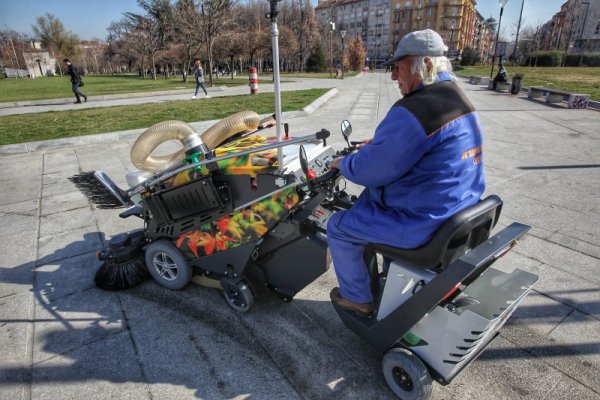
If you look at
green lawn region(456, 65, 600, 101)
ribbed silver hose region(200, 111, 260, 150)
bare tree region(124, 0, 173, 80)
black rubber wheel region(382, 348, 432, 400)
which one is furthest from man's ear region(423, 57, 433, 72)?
bare tree region(124, 0, 173, 80)

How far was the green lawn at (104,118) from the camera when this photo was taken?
970 cm

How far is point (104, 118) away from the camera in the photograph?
38.5ft

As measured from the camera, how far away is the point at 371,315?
2219mm

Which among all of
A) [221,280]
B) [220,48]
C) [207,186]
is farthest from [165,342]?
[220,48]

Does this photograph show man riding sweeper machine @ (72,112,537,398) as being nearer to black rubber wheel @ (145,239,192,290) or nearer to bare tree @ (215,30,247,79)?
black rubber wheel @ (145,239,192,290)

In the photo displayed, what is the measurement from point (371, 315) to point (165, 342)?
1503mm

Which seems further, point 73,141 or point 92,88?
point 92,88

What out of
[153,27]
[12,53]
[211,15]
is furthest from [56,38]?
[211,15]

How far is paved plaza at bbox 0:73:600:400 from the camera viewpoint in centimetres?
224

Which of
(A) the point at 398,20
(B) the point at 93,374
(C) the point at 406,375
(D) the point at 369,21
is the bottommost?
(B) the point at 93,374

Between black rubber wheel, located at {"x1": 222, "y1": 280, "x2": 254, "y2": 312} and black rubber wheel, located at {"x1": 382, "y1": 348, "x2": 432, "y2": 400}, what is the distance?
110cm

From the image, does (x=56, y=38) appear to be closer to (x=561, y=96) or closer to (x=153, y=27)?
(x=153, y=27)

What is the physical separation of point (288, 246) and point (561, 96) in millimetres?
15612

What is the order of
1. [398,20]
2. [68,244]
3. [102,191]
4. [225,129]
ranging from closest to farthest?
[225,129], [102,191], [68,244], [398,20]
